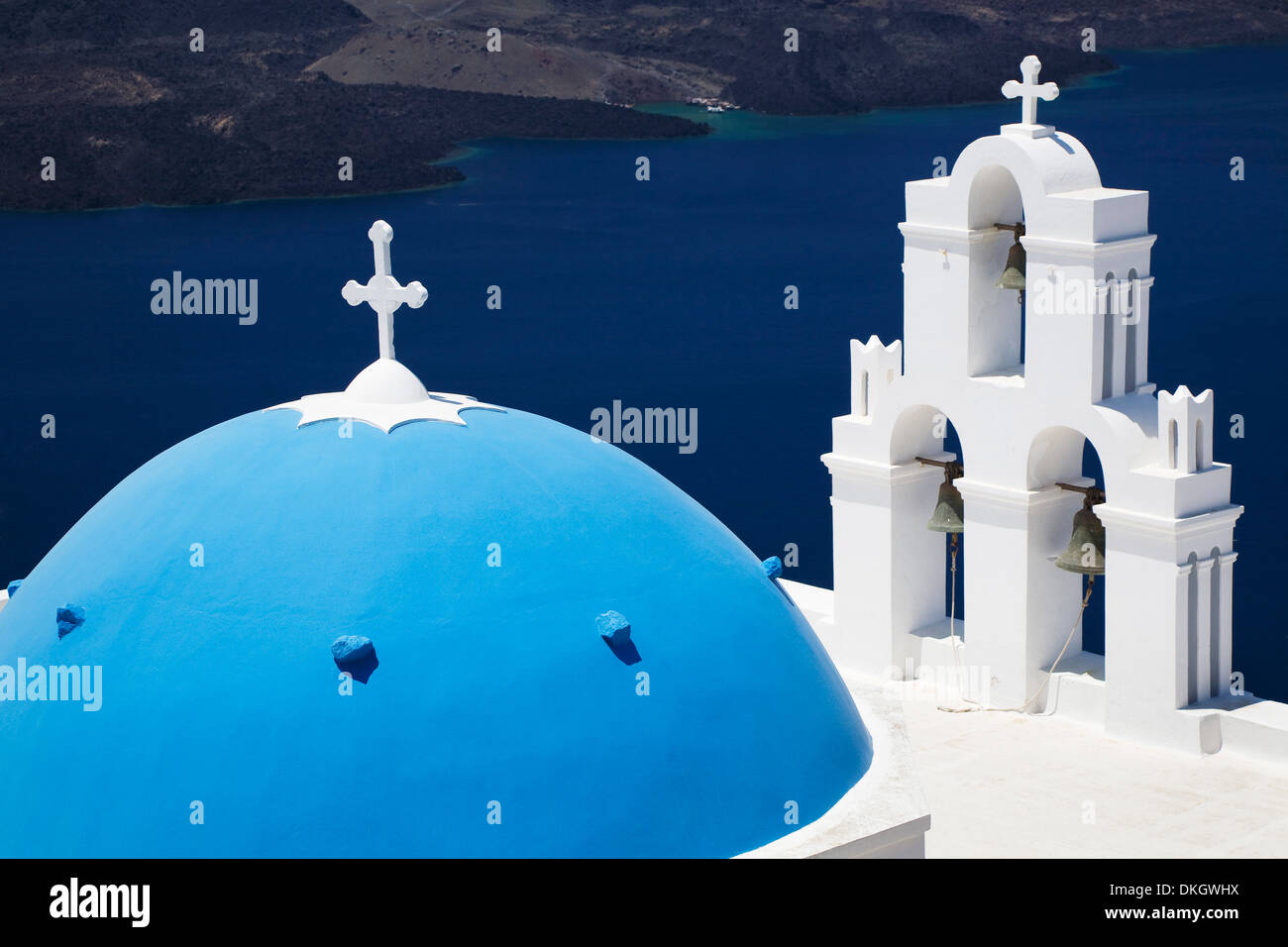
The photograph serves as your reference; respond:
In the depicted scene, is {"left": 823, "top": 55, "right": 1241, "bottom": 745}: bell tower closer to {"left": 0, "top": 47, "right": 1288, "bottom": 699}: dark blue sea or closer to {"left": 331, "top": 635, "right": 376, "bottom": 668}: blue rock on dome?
{"left": 331, "top": 635, "right": 376, "bottom": 668}: blue rock on dome

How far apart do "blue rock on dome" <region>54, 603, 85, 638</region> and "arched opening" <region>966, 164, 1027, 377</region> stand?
10.4 metres

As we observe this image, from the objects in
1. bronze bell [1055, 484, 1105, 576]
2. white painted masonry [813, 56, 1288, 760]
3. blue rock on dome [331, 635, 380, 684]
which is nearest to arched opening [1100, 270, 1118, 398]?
white painted masonry [813, 56, 1288, 760]

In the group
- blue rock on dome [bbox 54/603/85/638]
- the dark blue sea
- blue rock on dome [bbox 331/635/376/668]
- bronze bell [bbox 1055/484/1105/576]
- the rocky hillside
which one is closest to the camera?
blue rock on dome [bbox 331/635/376/668]

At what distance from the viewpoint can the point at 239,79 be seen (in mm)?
90750

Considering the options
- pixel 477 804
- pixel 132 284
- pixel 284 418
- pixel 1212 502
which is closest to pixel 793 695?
pixel 477 804

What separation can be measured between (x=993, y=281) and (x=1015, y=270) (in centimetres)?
43

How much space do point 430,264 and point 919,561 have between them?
179 ft

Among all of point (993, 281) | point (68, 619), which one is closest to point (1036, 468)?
point (993, 281)

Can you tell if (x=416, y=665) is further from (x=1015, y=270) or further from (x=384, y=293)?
(x=1015, y=270)

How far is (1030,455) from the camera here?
2041cm

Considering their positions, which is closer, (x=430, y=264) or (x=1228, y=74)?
(x=430, y=264)

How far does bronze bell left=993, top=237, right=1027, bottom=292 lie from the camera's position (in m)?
20.4

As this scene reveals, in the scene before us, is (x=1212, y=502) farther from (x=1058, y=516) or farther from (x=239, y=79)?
(x=239, y=79)

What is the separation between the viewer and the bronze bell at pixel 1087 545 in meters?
20.1
